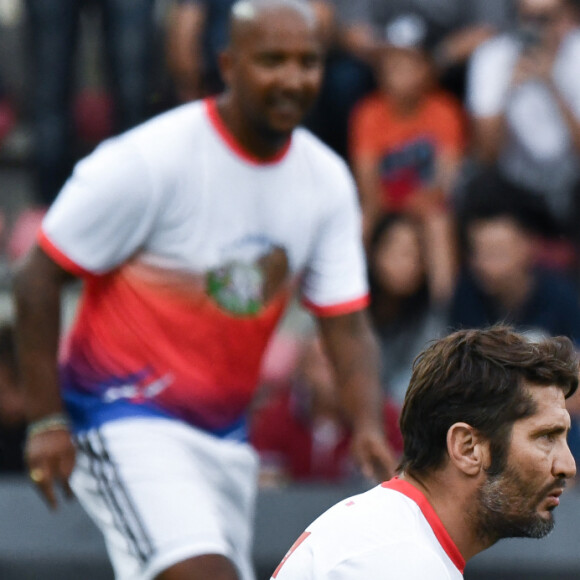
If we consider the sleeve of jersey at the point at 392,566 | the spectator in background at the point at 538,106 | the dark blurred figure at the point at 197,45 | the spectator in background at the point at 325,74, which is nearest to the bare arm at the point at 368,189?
the spectator in background at the point at 325,74

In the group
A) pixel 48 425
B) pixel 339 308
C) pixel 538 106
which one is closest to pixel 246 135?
pixel 339 308

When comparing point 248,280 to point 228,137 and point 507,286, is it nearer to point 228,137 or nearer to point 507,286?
point 228,137

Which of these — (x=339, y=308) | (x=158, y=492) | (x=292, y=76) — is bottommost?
(x=158, y=492)

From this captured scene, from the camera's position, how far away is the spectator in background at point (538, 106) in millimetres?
6613

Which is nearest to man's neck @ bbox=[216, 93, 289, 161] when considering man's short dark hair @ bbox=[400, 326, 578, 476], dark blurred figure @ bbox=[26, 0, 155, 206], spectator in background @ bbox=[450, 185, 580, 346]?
man's short dark hair @ bbox=[400, 326, 578, 476]

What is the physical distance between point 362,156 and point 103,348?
335 centimetres

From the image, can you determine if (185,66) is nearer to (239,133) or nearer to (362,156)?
(362,156)

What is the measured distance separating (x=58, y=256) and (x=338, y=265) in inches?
35.8

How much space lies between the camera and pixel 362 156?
689 cm

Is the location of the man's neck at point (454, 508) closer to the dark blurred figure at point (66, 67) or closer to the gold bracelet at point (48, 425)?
the gold bracelet at point (48, 425)

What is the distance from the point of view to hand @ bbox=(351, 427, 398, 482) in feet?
12.9

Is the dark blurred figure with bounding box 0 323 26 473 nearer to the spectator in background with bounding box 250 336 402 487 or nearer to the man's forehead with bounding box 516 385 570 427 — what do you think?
the spectator in background with bounding box 250 336 402 487

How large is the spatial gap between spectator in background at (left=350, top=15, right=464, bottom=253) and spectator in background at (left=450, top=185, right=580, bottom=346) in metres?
0.59

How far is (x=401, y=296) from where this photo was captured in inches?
240
